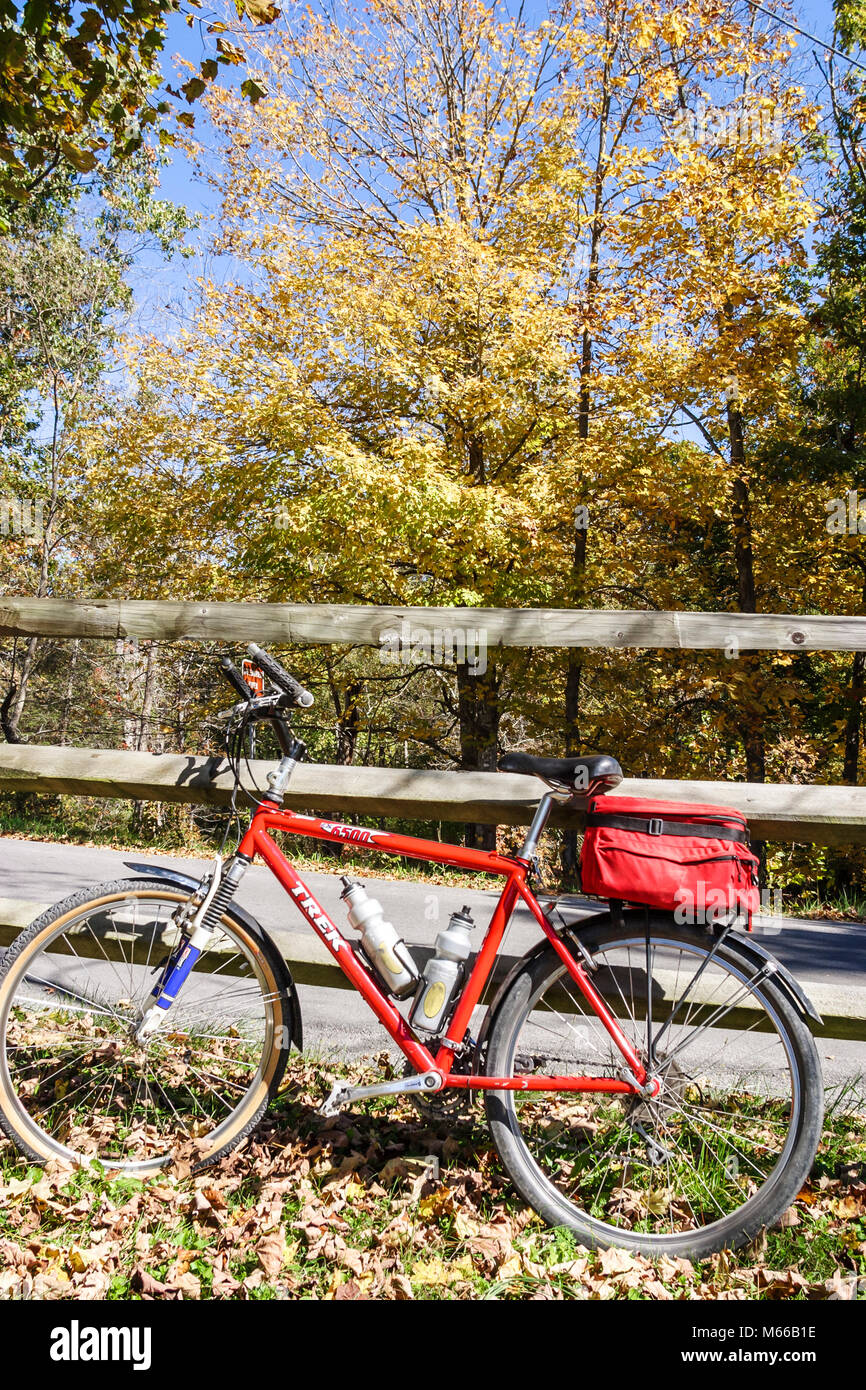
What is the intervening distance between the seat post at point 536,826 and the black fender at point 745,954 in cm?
24

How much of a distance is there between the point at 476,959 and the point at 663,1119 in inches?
26.2

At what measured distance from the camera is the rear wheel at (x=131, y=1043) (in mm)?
2590

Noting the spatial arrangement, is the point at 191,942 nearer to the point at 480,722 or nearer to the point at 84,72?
the point at 84,72

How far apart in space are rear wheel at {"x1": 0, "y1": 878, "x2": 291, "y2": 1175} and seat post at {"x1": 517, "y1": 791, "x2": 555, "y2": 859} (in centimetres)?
83

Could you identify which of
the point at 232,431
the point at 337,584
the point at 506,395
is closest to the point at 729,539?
the point at 506,395

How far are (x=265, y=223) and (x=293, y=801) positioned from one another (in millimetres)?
11707

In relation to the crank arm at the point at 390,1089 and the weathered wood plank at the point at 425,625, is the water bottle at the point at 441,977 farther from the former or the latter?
the weathered wood plank at the point at 425,625

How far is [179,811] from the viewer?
813 inches

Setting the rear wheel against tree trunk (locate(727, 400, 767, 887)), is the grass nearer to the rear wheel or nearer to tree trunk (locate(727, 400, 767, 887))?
the rear wheel

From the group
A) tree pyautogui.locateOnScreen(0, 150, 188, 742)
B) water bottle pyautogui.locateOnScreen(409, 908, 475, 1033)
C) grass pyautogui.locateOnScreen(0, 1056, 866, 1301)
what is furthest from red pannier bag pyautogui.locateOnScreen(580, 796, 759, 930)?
tree pyautogui.locateOnScreen(0, 150, 188, 742)

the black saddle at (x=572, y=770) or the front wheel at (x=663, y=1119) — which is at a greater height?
the black saddle at (x=572, y=770)

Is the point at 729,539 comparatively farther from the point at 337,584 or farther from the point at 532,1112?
the point at 532,1112

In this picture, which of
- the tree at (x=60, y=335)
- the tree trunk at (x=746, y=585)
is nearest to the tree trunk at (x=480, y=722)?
the tree trunk at (x=746, y=585)
